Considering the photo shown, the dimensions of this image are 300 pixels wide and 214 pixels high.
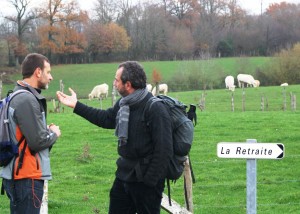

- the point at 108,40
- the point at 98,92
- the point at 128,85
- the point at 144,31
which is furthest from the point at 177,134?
the point at 144,31

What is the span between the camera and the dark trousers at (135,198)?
5.57m

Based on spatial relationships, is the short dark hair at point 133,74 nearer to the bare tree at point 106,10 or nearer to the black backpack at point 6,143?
the black backpack at point 6,143

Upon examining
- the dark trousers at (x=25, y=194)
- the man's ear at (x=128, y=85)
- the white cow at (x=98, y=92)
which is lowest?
the white cow at (x=98, y=92)

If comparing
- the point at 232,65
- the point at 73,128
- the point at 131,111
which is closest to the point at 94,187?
the point at 131,111

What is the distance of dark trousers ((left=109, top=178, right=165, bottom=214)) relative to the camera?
5570 mm

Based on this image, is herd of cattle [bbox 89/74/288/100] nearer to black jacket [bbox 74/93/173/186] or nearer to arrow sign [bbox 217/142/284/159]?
black jacket [bbox 74/93/173/186]

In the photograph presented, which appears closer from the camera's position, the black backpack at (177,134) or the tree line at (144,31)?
the black backpack at (177,134)

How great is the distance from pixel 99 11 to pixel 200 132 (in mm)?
88732

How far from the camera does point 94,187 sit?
11422 millimetres

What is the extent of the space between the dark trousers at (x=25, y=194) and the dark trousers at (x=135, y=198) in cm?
89

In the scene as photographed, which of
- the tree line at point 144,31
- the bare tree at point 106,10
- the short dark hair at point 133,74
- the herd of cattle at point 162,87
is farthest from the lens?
the bare tree at point 106,10

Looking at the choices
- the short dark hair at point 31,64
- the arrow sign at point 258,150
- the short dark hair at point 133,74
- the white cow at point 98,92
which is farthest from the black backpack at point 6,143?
the white cow at point 98,92

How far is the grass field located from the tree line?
59802 millimetres

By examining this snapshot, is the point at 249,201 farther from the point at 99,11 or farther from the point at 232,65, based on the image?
the point at 99,11
